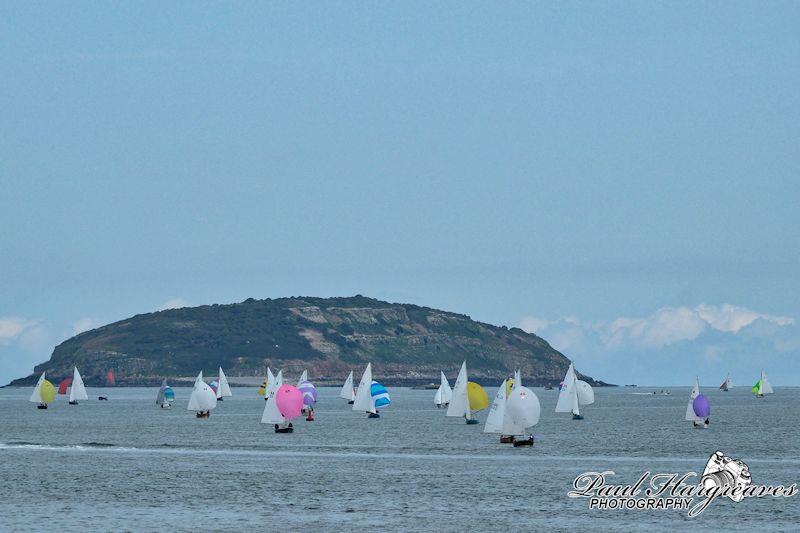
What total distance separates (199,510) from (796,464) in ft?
152

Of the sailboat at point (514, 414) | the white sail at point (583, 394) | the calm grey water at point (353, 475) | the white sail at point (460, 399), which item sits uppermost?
the white sail at point (583, 394)

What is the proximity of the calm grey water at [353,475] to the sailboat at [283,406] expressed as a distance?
2372mm

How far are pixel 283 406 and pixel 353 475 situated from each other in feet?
137

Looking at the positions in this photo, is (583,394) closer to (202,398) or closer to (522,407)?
(202,398)

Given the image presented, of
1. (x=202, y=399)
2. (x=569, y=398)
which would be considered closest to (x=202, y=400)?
(x=202, y=399)

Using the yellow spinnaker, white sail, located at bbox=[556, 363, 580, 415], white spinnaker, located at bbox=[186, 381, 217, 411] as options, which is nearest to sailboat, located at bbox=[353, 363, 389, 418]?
white spinnaker, located at bbox=[186, 381, 217, 411]

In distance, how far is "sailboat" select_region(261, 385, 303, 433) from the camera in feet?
414

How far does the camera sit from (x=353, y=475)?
3381 inches

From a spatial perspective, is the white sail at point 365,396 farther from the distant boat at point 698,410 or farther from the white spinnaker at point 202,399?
the distant boat at point 698,410

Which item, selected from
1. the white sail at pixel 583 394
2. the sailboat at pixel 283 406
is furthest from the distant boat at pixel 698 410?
the sailboat at pixel 283 406

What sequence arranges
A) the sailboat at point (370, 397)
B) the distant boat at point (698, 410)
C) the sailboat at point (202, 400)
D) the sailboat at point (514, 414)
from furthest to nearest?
the sailboat at point (202, 400)
the sailboat at point (370, 397)
the distant boat at point (698, 410)
the sailboat at point (514, 414)

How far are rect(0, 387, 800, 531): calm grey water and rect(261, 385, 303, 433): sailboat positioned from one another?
7.78 ft

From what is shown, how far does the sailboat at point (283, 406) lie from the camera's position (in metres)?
126

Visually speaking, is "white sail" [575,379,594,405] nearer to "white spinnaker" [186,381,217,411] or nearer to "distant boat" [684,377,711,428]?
"distant boat" [684,377,711,428]
